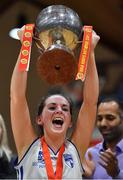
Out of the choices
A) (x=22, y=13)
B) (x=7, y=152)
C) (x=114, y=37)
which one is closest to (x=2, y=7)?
(x=22, y=13)

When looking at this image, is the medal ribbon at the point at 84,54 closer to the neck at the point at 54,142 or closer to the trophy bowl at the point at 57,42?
the trophy bowl at the point at 57,42

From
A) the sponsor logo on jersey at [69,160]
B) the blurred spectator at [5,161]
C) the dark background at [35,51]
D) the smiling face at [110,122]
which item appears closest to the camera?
the sponsor logo on jersey at [69,160]

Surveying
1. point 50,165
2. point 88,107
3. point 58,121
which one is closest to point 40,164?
point 50,165

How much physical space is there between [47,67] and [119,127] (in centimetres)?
90

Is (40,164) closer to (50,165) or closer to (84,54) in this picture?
(50,165)

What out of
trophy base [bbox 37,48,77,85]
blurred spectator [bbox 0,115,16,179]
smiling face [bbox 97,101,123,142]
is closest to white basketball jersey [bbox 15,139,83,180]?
trophy base [bbox 37,48,77,85]

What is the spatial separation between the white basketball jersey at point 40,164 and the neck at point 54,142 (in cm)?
3

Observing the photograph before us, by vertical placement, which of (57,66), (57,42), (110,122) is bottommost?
(110,122)

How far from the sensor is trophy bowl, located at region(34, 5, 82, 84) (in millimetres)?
2607

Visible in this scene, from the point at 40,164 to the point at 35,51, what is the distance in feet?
14.3

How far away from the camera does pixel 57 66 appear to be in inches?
104

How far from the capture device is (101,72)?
25.0 feet

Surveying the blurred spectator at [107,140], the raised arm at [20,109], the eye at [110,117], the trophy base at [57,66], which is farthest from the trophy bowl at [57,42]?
the eye at [110,117]

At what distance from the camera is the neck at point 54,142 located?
9.09 feet
